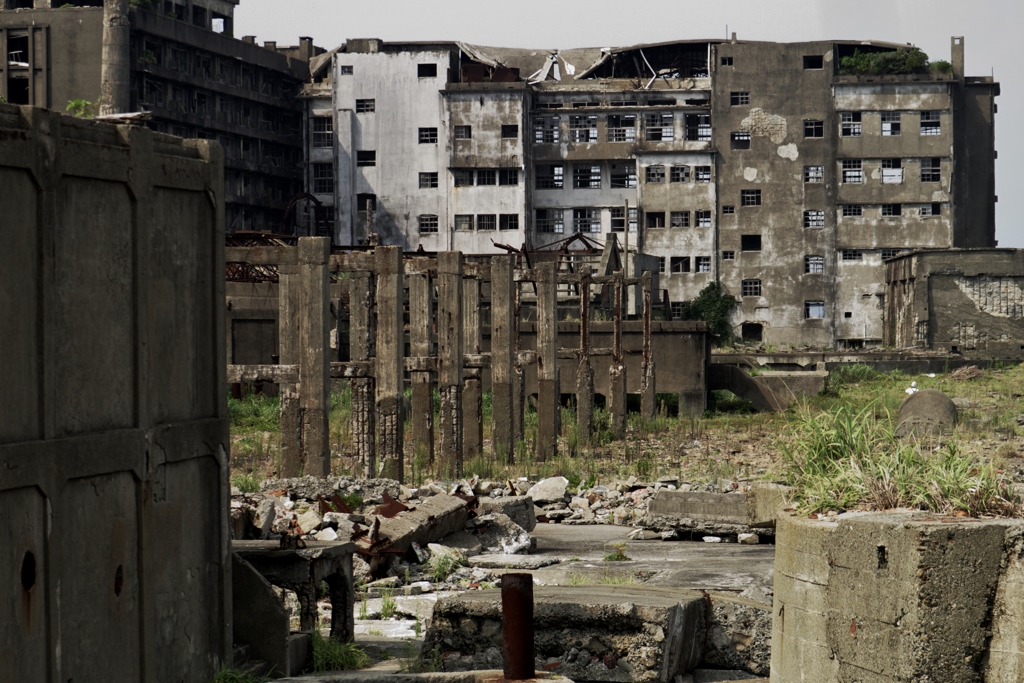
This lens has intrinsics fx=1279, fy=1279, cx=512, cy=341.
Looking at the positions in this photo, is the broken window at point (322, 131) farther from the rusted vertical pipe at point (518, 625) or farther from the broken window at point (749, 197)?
the rusted vertical pipe at point (518, 625)

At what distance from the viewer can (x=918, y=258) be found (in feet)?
149

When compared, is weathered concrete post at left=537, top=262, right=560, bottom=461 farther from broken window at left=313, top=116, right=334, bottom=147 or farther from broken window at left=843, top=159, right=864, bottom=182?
broken window at left=313, top=116, right=334, bottom=147

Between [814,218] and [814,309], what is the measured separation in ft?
12.7

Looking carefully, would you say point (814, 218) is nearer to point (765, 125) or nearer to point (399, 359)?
point (765, 125)

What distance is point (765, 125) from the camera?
5416 centimetres

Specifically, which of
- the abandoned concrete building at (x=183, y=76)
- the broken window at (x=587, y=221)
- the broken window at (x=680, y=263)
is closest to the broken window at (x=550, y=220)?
the broken window at (x=587, y=221)

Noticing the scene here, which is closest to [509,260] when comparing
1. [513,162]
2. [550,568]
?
[550,568]

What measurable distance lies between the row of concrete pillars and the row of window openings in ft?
101

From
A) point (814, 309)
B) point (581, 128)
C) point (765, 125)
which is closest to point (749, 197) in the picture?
point (765, 125)

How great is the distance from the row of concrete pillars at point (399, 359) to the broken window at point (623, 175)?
1214 inches

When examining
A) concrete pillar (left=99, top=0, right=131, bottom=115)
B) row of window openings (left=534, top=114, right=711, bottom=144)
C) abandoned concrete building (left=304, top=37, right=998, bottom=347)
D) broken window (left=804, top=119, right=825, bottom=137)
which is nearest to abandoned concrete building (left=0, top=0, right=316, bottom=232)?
concrete pillar (left=99, top=0, right=131, bottom=115)

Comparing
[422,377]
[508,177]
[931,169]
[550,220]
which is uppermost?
[931,169]

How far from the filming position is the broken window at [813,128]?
54.0m

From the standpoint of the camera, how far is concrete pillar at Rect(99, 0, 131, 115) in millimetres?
47562
